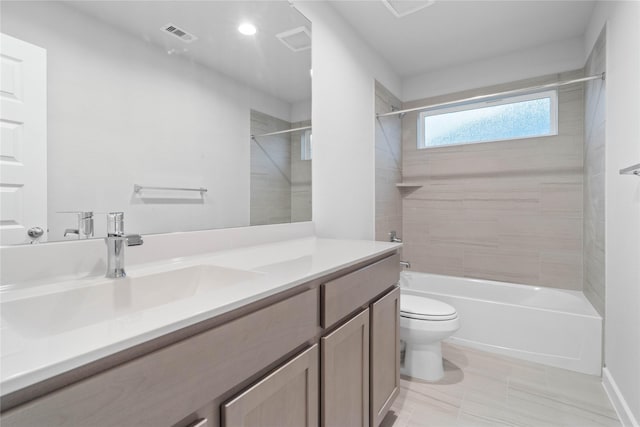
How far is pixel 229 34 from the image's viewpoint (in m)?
1.48

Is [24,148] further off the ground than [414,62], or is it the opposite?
[414,62]

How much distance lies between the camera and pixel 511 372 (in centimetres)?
206

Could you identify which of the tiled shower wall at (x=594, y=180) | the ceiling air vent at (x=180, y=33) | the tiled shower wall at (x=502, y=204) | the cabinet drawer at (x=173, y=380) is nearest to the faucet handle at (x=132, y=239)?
the cabinet drawer at (x=173, y=380)

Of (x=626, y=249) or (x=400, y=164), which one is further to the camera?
(x=400, y=164)

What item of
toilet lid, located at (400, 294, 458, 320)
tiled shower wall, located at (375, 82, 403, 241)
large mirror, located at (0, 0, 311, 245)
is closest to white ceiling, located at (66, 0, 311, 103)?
large mirror, located at (0, 0, 311, 245)

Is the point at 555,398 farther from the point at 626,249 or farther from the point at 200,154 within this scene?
the point at 200,154

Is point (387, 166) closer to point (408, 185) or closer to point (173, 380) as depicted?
point (408, 185)

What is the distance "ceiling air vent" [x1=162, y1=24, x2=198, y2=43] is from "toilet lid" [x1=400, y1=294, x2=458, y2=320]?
6.14ft

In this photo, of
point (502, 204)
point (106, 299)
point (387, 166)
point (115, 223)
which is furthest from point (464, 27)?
point (106, 299)

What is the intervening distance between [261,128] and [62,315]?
120cm

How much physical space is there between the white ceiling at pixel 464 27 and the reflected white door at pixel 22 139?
192 centimetres

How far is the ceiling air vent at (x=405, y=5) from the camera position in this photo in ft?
6.99

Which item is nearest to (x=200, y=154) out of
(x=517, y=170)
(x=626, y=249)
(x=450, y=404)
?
(x=450, y=404)

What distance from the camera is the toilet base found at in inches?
78.1
